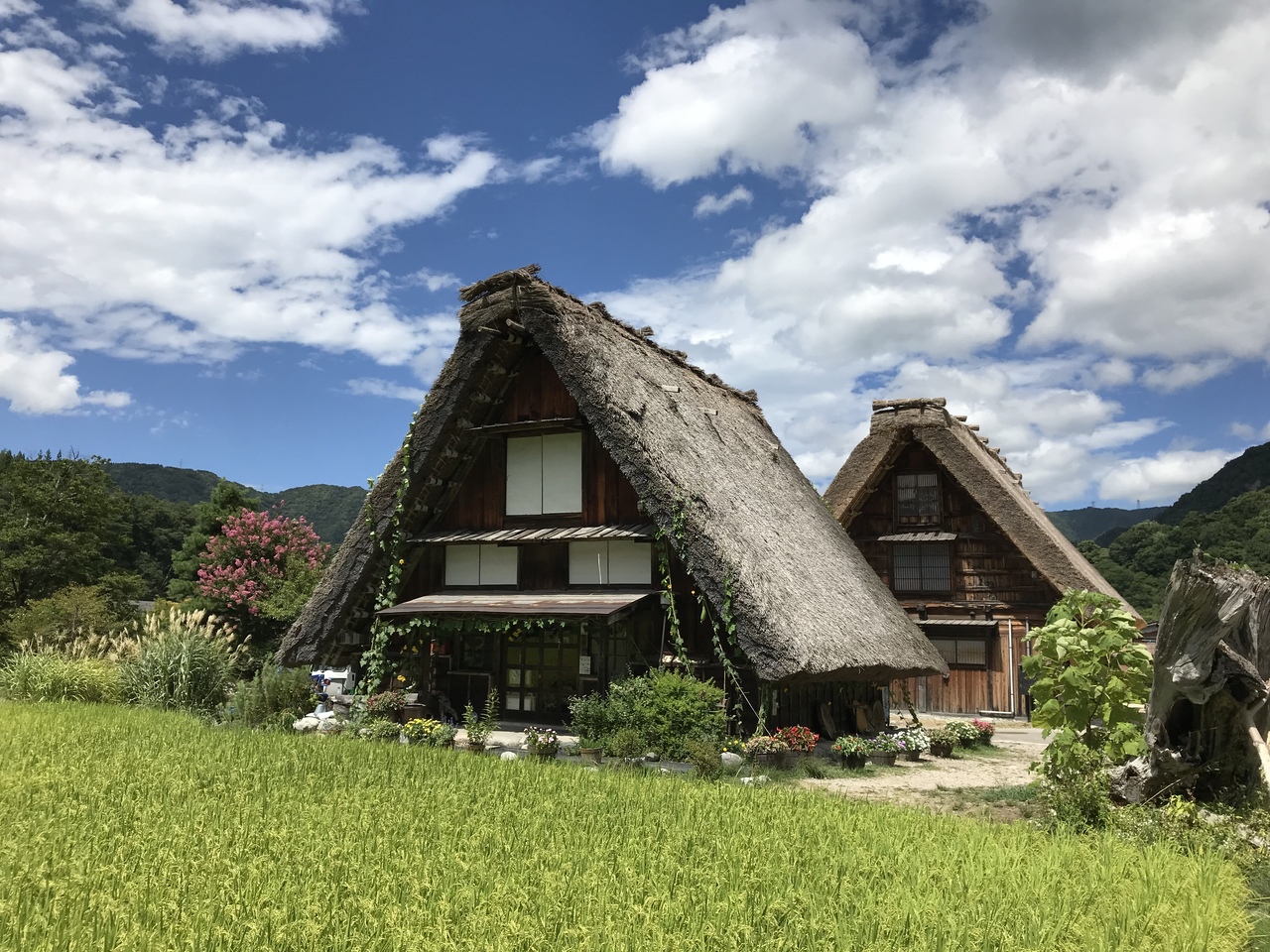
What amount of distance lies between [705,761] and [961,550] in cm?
1379

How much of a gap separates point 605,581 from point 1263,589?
917cm

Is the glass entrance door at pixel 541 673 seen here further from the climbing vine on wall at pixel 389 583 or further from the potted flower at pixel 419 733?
the potted flower at pixel 419 733

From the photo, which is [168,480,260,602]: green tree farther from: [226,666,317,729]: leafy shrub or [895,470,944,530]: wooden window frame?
[895,470,944,530]: wooden window frame

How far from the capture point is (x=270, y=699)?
45.8ft

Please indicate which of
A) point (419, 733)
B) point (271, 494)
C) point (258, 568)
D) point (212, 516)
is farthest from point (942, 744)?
point (271, 494)

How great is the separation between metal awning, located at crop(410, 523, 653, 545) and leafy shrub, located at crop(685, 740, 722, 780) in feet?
12.3

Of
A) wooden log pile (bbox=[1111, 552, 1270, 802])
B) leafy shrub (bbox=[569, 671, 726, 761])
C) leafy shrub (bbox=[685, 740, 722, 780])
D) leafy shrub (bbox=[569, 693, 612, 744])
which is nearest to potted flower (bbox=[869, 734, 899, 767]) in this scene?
leafy shrub (bbox=[569, 671, 726, 761])

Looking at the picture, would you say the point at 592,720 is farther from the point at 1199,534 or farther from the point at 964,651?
the point at 1199,534

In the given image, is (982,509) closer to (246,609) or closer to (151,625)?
(151,625)

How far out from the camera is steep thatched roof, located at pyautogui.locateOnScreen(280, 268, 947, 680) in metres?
11.9

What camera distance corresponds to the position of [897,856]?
5945 mm

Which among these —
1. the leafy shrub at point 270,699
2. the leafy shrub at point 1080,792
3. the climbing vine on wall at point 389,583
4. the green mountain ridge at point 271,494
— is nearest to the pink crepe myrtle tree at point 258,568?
the climbing vine on wall at point 389,583

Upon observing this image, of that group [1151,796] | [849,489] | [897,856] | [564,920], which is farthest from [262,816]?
[849,489]

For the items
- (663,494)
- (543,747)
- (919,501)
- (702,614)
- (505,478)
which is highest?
(919,501)
